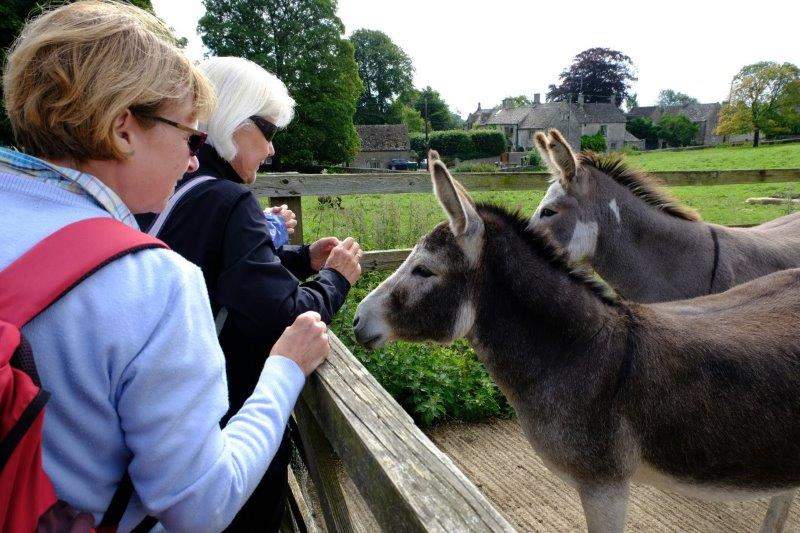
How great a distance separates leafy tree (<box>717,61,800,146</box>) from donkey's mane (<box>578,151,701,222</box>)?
63.5 metres

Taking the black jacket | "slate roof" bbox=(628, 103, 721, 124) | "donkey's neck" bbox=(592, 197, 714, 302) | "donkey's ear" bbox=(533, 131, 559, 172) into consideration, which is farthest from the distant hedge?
the black jacket

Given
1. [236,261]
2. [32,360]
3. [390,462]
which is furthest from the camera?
[236,261]

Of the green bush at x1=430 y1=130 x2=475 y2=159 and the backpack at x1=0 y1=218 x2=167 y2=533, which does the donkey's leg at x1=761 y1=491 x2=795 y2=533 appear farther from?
the green bush at x1=430 y1=130 x2=475 y2=159

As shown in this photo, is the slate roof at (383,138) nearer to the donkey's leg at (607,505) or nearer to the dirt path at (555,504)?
the dirt path at (555,504)

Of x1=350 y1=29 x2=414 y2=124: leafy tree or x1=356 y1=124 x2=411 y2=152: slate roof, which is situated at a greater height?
x1=350 y1=29 x2=414 y2=124: leafy tree

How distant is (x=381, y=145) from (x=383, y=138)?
115 centimetres

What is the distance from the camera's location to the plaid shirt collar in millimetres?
956

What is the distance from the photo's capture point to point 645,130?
81.5m

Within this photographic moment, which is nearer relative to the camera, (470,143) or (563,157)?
(563,157)

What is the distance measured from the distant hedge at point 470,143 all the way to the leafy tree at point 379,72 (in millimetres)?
13190

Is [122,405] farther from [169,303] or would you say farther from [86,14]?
[86,14]

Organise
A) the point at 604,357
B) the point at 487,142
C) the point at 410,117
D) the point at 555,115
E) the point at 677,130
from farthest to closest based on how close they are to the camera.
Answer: the point at 410,117, the point at 677,130, the point at 555,115, the point at 487,142, the point at 604,357

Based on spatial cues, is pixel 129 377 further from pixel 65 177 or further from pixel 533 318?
pixel 533 318

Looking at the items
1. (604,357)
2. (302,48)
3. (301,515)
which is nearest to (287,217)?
(301,515)
